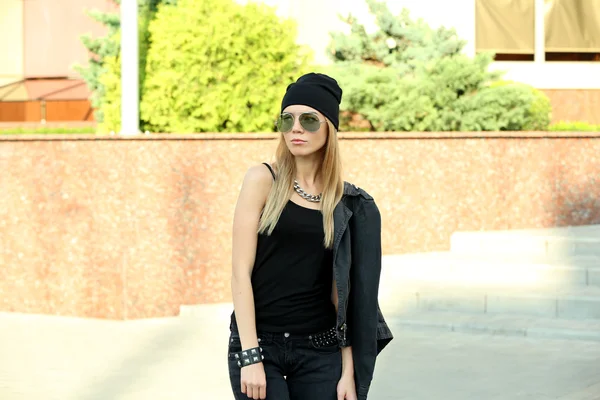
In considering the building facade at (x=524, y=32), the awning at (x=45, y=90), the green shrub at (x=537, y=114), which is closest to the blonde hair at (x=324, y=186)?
the green shrub at (x=537, y=114)

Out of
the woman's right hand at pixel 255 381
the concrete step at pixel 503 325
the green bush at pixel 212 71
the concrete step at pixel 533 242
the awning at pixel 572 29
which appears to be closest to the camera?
the woman's right hand at pixel 255 381

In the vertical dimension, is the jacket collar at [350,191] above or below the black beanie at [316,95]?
below

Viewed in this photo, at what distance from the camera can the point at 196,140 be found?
10641 millimetres

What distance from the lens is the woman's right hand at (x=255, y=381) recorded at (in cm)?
371

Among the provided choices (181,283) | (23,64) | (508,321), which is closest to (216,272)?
(181,283)

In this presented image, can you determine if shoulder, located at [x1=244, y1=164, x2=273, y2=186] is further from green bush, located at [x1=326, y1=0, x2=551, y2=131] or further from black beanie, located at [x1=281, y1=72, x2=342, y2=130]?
green bush, located at [x1=326, y1=0, x2=551, y2=131]

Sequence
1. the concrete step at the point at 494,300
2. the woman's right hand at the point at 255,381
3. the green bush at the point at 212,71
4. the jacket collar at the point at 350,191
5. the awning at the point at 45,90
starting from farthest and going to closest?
the awning at the point at 45,90 < the green bush at the point at 212,71 < the concrete step at the point at 494,300 < the jacket collar at the point at 350,191 < the woman's right hand at the point at 255,381

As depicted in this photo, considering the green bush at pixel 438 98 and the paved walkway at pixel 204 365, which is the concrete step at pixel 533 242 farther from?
the paved walkway at pixel 204 365

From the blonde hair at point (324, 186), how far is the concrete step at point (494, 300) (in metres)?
6.20

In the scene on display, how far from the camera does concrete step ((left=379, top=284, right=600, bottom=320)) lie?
31.6 feet

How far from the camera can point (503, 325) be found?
9.40 metres

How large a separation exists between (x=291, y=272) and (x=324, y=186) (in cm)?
33

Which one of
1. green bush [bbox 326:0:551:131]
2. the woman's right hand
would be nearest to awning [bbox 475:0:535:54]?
green bush [bbox 326:0:551:131]

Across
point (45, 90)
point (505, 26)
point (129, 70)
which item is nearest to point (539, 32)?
point (505, 26)
